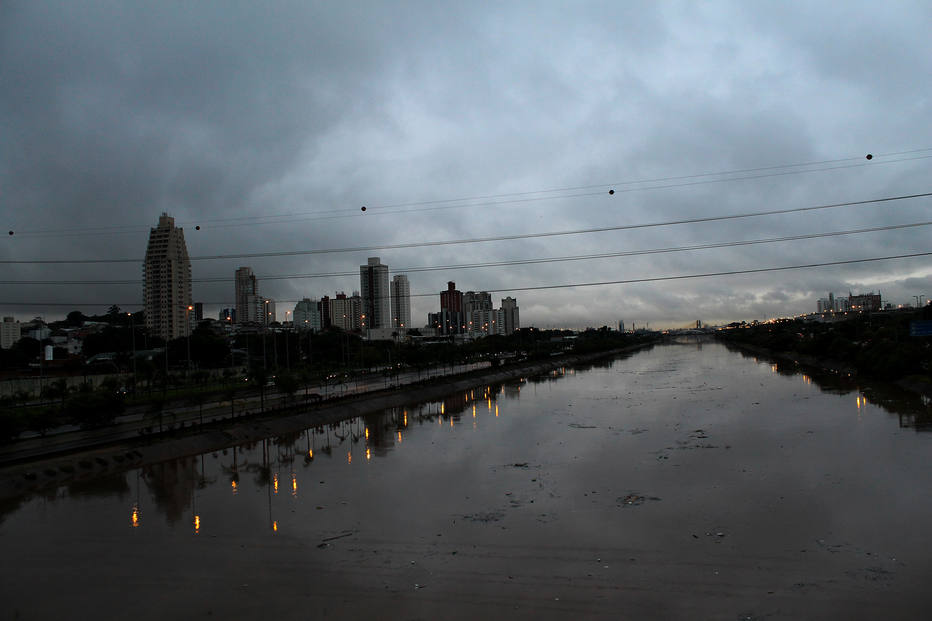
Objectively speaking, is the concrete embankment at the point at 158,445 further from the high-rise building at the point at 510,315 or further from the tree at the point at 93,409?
the high-rise building at the point at 510,315

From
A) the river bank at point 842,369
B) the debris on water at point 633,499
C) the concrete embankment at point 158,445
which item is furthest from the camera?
the river bank at point 842,369

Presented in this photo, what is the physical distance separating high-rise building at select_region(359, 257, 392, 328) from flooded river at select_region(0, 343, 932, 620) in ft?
303

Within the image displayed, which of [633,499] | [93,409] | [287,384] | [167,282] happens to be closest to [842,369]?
[633,499]

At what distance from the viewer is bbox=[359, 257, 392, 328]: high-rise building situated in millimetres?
114875

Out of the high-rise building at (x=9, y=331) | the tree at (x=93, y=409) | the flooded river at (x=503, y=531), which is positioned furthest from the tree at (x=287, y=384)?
the high-rise building at (x=9, y=331)

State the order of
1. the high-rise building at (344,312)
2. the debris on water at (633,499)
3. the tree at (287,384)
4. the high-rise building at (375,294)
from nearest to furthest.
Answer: the debris on water at (633,499), the tree at (287,384), the high-rise building at (375,294), the high-rise building at (344,312)

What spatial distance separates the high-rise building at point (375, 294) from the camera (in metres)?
115

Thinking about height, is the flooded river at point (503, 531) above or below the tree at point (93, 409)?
below

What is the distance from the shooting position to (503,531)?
1035 centimetres

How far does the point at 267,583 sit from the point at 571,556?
477 centimetres

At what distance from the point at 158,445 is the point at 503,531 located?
1379 cm

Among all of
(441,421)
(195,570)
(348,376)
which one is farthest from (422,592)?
(348,376)

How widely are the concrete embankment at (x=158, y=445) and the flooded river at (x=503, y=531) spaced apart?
2.71 ft

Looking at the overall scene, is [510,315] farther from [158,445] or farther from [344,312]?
[158,445]
